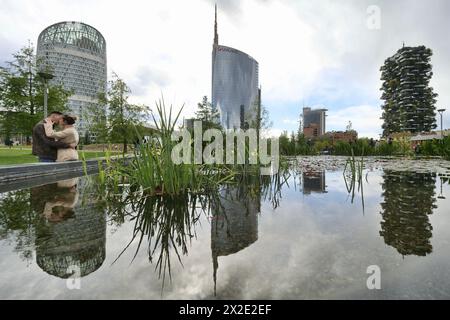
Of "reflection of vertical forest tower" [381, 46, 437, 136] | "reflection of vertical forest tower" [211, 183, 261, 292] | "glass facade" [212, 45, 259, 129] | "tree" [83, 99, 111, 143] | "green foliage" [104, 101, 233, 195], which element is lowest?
"reflection of vertical forest tower" [211, 183, 261, 292]

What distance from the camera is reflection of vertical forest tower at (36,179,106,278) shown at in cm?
108

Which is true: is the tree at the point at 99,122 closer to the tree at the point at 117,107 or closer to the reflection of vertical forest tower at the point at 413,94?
the tree at the point at 117,107

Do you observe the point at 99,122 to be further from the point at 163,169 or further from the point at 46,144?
the point at 163,169

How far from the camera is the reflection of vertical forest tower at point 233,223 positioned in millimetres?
1332

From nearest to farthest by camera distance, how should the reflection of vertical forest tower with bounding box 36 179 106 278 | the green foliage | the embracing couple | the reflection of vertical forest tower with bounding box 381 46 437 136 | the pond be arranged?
the pond, the reflection of vertical forest tower with bounding box 36 179 106 278, the green foliage, the embracing couple, the reflection of vertical forest tower with bounding box 381 46 437 136

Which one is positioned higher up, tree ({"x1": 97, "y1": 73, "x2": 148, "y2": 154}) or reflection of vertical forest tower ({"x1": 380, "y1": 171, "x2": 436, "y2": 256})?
tree ({"x1": 97, "y1": 73, "x2": 148, "y2": 154})

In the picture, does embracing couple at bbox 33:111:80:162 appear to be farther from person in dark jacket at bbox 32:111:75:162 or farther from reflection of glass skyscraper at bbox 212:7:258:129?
reflection of glass skyscraper at bbox 212:7:258:129

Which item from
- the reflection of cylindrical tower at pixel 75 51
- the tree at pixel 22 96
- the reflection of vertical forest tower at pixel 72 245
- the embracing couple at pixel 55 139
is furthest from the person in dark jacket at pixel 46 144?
the reflection of cylindrical tower at pixel 75 51

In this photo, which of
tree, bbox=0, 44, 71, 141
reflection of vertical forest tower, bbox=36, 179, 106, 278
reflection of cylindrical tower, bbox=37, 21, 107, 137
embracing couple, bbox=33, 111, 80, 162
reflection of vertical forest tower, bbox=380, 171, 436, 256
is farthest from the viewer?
reflection of cylindrical tower, bbox=37, 21, 107, 137

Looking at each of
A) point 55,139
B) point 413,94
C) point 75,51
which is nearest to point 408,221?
point 55,139

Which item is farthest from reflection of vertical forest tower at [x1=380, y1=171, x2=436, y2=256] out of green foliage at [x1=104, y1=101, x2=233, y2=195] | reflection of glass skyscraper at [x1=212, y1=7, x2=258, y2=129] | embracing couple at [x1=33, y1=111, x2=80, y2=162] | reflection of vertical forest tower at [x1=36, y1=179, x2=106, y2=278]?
reflection of glass skyscraper at [x1=212, y1=7, x2=258, y2=129]

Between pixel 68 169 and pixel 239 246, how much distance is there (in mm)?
5648

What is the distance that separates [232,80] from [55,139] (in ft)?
207
